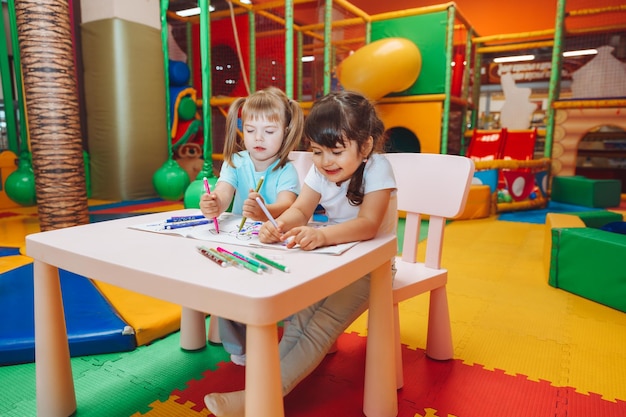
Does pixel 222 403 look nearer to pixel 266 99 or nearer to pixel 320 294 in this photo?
pixel 320 294

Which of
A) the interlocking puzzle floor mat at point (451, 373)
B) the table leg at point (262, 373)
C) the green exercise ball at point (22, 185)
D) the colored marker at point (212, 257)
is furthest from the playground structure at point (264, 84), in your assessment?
the table leg at point (262, 373)

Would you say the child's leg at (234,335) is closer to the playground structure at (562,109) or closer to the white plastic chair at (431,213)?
the white plastic chair at (431,213)

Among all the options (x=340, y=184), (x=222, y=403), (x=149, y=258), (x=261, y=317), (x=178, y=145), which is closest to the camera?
(x=261, y=317)

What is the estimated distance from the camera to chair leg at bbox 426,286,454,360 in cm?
134

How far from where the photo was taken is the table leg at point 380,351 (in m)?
0.93

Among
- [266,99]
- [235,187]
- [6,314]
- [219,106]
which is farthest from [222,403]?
[219,106]

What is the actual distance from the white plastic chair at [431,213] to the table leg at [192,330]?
64cm

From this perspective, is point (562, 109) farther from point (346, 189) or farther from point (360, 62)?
point (346, 189)

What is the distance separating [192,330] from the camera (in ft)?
4.59

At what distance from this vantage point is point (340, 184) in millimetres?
1113

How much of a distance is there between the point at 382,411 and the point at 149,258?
640mm

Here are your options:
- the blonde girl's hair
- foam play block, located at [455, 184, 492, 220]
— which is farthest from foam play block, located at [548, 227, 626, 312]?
foam play block, located at [455, 184, 492, 220]

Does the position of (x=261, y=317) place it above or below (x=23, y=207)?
above

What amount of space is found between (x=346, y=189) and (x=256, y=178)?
0.35 m
